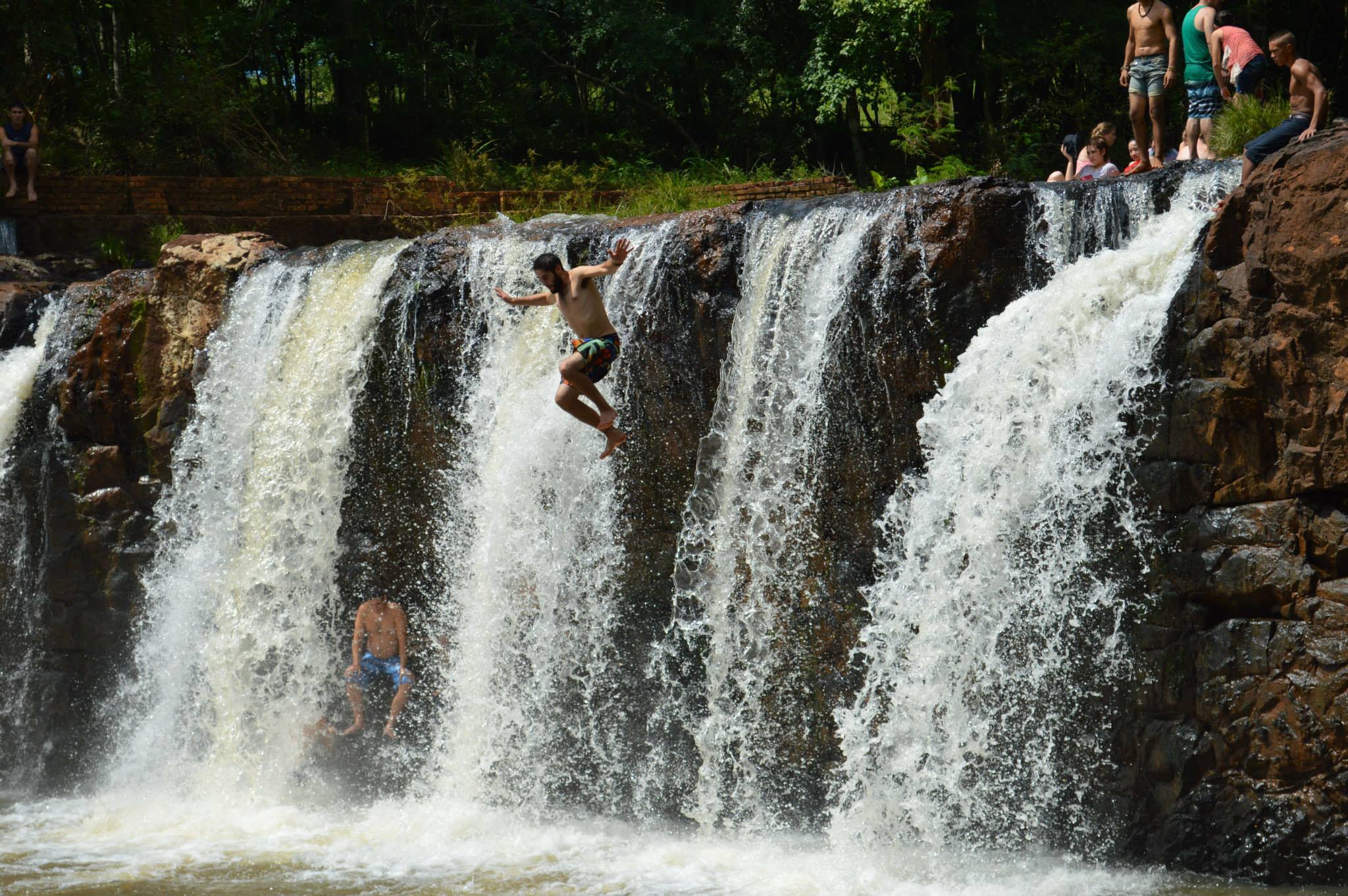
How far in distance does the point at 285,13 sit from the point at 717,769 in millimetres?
16456

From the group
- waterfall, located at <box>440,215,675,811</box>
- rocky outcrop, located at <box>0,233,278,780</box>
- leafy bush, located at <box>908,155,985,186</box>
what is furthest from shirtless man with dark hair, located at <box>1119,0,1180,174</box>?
rocky outcrop, located at <box>0,233,278,780</box>

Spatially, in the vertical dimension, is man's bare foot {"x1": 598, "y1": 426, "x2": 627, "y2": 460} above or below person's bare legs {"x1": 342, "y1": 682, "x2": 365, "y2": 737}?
above

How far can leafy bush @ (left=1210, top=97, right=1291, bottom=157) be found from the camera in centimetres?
873

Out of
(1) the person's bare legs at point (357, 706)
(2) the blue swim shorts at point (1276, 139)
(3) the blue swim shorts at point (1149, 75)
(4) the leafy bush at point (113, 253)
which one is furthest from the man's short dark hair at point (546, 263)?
(4) the leafy bush at point (113, 253)

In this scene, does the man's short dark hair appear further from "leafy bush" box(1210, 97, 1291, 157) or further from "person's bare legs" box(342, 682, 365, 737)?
"leafy bush" box(1210, 97, 1291, 157)

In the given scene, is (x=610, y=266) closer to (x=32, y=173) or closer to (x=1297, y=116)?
(x=1297, y=116)

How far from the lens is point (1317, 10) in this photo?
14844 mm

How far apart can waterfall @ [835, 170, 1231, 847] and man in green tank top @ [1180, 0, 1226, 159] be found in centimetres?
208

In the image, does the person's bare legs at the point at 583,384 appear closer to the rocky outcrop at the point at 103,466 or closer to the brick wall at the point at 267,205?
the rocky outcrop at the point at 103,466

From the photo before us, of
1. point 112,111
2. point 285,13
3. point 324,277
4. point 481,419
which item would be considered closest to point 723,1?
point 285,13

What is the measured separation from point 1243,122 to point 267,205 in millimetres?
10172

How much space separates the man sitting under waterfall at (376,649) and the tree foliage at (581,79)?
8.10 meters

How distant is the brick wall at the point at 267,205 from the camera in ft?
45.6

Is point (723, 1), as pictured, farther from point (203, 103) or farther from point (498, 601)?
point (498, 601)
